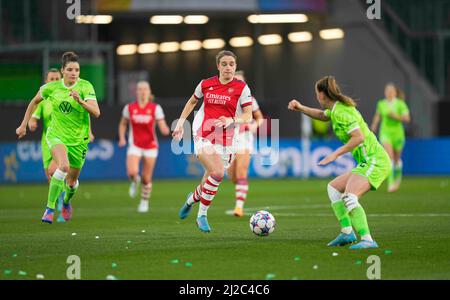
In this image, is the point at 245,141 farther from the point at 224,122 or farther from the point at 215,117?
the point at 224,122

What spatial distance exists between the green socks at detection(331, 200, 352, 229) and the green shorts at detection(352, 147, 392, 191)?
1.37ft

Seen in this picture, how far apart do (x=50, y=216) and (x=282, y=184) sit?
51.3 ft

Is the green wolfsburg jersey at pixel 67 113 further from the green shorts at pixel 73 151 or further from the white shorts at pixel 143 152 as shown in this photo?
the white shorts at pixel 143 152

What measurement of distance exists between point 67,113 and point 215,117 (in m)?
2.54

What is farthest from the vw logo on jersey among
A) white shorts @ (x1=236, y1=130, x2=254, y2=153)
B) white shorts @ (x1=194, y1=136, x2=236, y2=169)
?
white shorts @ (x1=236, y1=130, x2=254, y2=153)

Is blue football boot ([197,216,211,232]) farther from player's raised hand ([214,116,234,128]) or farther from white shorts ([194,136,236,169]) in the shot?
player's raised hand ([214,116,234,128])

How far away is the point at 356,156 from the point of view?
527 inches

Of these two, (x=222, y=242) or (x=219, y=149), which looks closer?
(x=222, y=242)

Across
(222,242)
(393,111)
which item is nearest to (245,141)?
(222,242)

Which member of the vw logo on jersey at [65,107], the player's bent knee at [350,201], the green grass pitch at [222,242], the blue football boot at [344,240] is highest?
the vw logo on jersey at [65,107]

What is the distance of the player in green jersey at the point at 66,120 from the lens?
16.3 meters

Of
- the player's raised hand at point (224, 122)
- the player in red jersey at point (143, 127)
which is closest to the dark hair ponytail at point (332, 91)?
the player's raised hand at point (224, 122)

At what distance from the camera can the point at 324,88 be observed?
13055mm

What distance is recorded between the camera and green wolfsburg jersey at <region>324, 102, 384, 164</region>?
1285 cm
